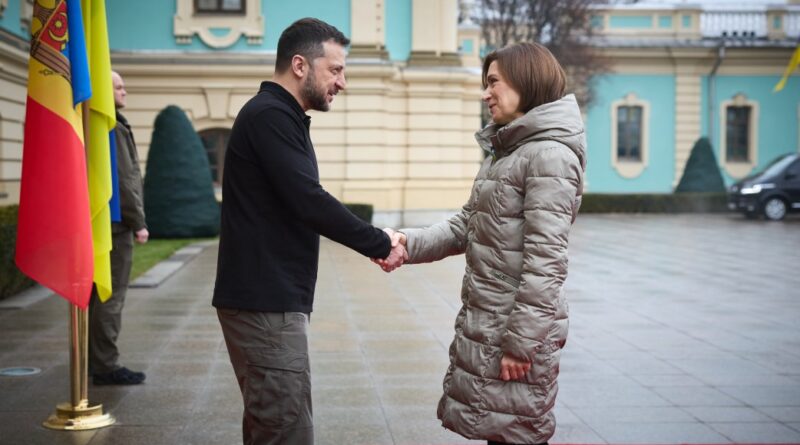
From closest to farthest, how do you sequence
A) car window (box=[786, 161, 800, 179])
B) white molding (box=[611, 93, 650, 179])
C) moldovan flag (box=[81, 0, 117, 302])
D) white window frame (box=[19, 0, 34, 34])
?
moldovan flag (box=[81, 0, 117, 302]) → white window frame (box=[19, 0, 34, 34]) → car window (box=[786, 161, 800, 179]) → white molding (box=[611, 93, 650, 179])

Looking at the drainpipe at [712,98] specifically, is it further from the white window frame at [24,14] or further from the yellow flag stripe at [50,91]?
the yellow flag stripe at [50,91]

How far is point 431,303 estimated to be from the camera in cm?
1205

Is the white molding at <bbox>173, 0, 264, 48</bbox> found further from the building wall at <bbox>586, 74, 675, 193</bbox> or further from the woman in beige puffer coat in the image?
the woman in beige puffer coat

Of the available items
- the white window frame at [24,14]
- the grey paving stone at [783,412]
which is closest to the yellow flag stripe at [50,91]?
the grey paving stone at [783,412]

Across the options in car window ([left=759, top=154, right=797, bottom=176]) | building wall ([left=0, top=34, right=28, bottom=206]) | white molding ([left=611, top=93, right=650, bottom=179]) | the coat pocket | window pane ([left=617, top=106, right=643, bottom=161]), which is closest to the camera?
the coat pocket

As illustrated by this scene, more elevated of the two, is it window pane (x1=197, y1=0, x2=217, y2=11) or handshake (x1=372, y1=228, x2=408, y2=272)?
window pane (x1=197, y1=0, x2=217, y2=11)

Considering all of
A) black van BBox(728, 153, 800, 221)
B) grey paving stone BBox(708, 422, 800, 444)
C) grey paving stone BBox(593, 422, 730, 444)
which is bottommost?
black van BBox(728, 153, 800, 221)

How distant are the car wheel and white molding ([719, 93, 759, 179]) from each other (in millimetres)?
11709

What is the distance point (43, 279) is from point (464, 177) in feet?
70.0

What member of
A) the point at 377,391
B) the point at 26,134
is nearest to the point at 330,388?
the point at 377,391

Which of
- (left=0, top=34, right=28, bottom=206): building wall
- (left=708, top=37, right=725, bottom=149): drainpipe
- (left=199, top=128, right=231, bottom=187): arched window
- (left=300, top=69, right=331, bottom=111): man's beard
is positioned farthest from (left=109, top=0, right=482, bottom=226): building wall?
(left=300, top=69, right=331, bottom=111): man's beard

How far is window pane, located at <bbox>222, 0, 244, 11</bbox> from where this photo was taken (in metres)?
25.8

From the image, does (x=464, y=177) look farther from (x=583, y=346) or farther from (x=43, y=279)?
(x=43, y=279)

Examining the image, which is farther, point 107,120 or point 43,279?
point 107,120
